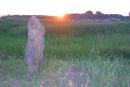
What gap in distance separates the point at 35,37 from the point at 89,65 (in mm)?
1675

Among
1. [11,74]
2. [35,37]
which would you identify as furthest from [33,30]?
[11,74]

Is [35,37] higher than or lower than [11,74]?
higher

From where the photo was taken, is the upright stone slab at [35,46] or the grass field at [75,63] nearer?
the grass field at [75,63]

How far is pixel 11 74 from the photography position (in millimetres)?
10969

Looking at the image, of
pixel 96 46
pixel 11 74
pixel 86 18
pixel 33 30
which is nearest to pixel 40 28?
pixel 33 30

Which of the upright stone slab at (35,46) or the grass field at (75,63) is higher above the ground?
the upright stone slab at (35,46)

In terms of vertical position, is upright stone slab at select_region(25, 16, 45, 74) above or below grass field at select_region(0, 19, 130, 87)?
above

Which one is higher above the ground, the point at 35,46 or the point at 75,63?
the point at 35,46

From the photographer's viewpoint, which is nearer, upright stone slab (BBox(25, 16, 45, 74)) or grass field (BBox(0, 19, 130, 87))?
grass field (BBox(0, 19, 130, 87))

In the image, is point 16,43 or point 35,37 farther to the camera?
point 16,43

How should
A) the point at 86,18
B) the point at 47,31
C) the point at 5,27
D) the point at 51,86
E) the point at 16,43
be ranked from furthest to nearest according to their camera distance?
the point at 86,18
the point at 5,27
the point at 47,31
the point at 16,43
the point at 51,86

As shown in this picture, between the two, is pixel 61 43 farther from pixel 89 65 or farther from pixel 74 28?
pixel 89 65

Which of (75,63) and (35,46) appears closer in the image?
(35,46)

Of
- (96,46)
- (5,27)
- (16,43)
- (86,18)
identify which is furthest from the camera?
(86,18)
